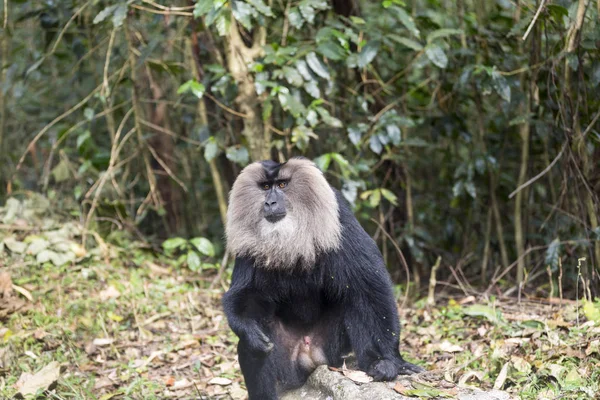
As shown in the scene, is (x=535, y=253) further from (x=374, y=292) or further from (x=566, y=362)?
(x=374, y=292)

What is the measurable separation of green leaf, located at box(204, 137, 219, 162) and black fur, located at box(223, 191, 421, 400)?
1.57 meters

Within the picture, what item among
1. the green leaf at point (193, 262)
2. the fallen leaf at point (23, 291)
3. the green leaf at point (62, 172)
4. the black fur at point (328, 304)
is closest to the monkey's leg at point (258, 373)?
the black fur at point (328, 304)

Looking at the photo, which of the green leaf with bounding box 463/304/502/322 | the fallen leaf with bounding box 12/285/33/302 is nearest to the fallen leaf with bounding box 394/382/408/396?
the green leaf with bounding box 463/304/502/322

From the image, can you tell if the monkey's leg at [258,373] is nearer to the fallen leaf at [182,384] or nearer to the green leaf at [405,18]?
the fallen leaf at [182,384]

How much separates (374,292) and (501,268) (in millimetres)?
2631

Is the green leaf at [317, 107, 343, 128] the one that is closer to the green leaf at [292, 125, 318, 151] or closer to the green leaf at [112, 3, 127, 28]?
the green leaf at [292, 125, 318, 151]

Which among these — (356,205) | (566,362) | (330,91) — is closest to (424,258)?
(356,205)

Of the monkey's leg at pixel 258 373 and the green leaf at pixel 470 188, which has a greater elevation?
the green leaf at pixel 470 188

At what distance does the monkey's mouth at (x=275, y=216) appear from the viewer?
11.1 ft

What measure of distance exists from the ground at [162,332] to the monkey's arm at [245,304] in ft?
1.85

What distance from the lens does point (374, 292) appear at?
350cm

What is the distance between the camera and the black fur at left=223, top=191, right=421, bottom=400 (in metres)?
3.42

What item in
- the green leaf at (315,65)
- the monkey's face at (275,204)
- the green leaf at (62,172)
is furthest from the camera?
the green leaf at (62,172)

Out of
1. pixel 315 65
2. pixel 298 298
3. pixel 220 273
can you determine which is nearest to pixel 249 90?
pixel 315 65
